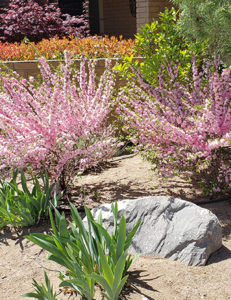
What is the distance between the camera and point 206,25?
383 centimetres

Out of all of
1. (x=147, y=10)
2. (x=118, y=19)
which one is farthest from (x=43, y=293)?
(x=118, y=19)

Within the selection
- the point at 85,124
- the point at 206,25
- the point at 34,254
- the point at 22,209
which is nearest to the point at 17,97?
the point at 85,124

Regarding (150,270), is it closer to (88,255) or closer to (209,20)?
(88,255)

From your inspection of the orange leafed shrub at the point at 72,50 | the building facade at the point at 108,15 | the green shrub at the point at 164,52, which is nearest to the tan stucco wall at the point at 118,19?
the building facade at the point at 108,15

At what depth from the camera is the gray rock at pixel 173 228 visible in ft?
10.2

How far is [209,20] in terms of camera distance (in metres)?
3.79

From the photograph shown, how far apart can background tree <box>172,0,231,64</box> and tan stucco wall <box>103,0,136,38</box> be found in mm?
9914

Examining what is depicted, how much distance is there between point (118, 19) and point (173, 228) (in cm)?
1174

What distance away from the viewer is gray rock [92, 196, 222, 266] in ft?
10.2

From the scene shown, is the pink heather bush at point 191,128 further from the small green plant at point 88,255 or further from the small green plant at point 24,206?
the small green plant at point 88,255

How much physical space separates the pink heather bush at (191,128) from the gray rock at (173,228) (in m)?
0.62

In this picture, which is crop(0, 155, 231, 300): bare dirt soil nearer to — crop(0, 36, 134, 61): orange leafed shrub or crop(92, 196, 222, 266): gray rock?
crop(92, 196, 222, 266): gray rock

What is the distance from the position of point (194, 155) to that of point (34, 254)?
1.73 metres

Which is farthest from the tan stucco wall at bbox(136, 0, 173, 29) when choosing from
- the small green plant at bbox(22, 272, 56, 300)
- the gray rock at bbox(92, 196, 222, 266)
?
the small green plant at bbox(22, 272, 56, 300)
